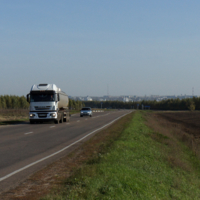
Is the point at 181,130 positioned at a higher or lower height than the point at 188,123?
higher

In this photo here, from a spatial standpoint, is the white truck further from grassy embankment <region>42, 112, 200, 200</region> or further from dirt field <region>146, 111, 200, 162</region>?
grassy embankment <region>42, 112, 200, 200</region>

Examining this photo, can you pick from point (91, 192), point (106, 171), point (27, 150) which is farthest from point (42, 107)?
point (91, 192)

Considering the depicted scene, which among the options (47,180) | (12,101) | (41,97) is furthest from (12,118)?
(12,101)

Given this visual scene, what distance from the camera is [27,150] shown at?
504 inches

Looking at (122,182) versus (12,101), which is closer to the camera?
(122,182)

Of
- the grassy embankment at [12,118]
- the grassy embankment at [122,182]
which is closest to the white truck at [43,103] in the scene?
the grassy embankment at [12,118]

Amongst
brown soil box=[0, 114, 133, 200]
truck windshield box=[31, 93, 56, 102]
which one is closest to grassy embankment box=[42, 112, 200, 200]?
brown soil box=[0, 114, 133, 200]

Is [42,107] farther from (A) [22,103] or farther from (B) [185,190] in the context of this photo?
(A) [22,103]

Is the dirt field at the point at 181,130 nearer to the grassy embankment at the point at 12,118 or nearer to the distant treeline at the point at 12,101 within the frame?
the grassy embankment at the point at 12,118

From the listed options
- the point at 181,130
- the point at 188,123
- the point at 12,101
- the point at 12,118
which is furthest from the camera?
the point at 12,101

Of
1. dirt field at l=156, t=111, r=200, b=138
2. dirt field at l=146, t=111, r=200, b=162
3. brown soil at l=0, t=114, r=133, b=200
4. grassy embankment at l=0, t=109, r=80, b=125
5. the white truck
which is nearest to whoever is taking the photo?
brown soil at l=0, t=114, r=133, b=200

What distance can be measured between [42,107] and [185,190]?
22.2m

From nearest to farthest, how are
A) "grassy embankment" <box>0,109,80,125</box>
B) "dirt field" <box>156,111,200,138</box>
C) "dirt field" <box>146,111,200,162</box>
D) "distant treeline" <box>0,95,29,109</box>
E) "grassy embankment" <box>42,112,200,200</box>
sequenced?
"grassy embankment" <box>42,112,200,200</box> → "dirt field" <box>146,111,200,162</box> → "grassy embankment" <box>0,109,80,125</box> → "dirt field" <box>156,111,200,138</box> → "distant treeline" <box>0,95,29,109</box>

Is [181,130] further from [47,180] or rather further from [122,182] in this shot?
[47,180]
